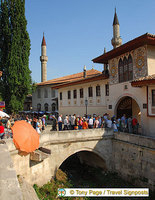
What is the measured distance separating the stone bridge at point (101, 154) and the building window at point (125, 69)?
13.4 feet

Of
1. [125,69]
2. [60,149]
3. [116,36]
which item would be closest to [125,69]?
[125,69]

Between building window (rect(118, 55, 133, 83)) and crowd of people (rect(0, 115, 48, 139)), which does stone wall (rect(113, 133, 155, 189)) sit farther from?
crowd of people (rect(0, 115, 48, 139))

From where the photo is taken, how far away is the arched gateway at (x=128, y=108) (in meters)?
14.4

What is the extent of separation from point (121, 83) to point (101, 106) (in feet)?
11.4

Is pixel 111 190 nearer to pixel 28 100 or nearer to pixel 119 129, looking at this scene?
pixel 119 129

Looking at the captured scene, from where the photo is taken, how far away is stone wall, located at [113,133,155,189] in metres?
9.46

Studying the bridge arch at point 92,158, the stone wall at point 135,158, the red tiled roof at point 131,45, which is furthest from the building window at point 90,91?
the stone wall at point 135,158

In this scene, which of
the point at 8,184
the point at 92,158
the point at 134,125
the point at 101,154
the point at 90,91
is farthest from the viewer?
the point at 90,91

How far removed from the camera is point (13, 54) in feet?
70.4

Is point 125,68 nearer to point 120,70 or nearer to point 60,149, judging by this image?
point 120,70

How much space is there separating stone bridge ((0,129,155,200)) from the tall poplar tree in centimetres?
1278

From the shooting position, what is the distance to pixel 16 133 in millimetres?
5969

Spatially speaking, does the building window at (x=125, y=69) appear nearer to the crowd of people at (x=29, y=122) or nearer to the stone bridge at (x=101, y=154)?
the stone bridge at (x=101, y=154)

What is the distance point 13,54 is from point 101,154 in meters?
16.1
